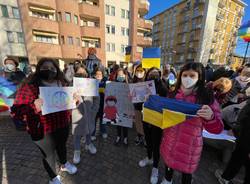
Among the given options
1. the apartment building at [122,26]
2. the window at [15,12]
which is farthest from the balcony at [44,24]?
the apartment building at [122,26]

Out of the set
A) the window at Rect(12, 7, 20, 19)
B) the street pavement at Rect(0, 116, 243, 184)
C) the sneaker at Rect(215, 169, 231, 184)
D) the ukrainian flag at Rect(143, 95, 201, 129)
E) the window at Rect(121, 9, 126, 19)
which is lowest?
the street pavement at Rect(0, 116, 243, 184)

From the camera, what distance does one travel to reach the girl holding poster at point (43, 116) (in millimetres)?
1830

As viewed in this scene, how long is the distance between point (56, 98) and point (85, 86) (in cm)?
67

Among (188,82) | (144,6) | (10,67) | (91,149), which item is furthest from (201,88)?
(144,6)

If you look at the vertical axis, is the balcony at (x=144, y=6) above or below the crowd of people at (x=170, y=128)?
above

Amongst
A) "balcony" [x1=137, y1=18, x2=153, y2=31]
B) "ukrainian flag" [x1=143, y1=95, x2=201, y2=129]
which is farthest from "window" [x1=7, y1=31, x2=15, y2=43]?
"ukrainian flag" [x1=143, y1=95, x2=201, y2=129]

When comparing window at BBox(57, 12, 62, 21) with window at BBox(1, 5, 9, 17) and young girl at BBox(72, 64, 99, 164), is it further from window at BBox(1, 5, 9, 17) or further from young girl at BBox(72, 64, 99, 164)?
young girl at BBox(72, 64, 99, 164)

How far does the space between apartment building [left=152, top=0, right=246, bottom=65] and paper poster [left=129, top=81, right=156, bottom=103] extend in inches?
1246

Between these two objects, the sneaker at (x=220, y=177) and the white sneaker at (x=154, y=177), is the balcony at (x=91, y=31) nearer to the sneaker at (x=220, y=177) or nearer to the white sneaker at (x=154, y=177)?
the white sneaker at (x=154, y=177)

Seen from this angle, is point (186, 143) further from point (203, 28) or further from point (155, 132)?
point (203, 28)

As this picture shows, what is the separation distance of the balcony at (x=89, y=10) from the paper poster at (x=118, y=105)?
2183 centimetres

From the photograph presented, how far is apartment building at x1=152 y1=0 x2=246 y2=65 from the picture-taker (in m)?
33.8

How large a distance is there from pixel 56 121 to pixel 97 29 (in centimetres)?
2237

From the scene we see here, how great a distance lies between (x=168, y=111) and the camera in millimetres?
1625
